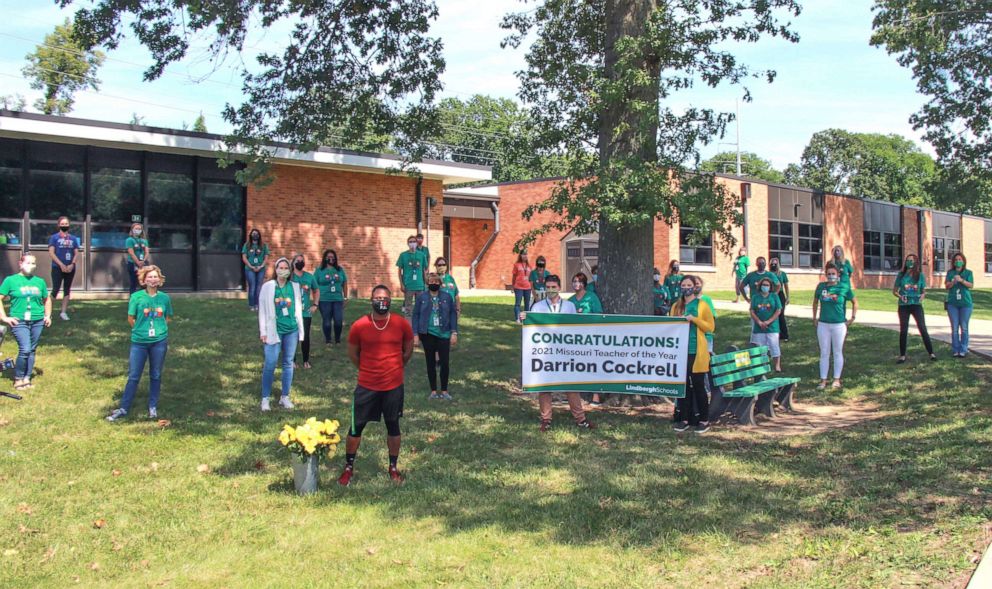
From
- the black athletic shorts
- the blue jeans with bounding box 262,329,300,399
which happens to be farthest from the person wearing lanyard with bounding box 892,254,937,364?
the blue jeans with bounding box 262,329,300,399

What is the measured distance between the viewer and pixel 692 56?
10867mm

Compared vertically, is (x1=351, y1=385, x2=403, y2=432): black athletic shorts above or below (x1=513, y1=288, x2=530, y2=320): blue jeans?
below

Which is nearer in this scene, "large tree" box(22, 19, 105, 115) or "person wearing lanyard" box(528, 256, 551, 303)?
"person wearing lanyard" box(528, 256, 551, 303)

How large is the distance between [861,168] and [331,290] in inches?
3492

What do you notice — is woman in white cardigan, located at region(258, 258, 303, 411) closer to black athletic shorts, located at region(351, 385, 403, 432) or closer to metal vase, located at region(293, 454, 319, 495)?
black athletic shorts, located at region(351, 385, 403, 432)

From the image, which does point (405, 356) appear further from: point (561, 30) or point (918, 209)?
point (918, 209)

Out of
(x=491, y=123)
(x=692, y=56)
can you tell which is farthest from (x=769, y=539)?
(x=491, y=123)

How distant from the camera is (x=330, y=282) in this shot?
44.3 ft

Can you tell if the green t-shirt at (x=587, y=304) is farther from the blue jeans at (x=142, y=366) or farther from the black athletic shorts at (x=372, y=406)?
the blue jeans at (x=142, y=366)

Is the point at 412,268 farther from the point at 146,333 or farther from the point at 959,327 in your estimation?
the point at 959,327

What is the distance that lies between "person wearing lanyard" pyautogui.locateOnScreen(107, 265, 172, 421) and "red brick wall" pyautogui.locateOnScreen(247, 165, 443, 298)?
502 inches

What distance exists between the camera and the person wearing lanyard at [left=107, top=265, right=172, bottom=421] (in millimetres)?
8992

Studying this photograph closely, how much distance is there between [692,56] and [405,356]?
6.22 meters

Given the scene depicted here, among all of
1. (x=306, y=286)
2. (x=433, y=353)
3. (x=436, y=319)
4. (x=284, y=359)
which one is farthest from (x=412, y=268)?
(x=284, y=359)
